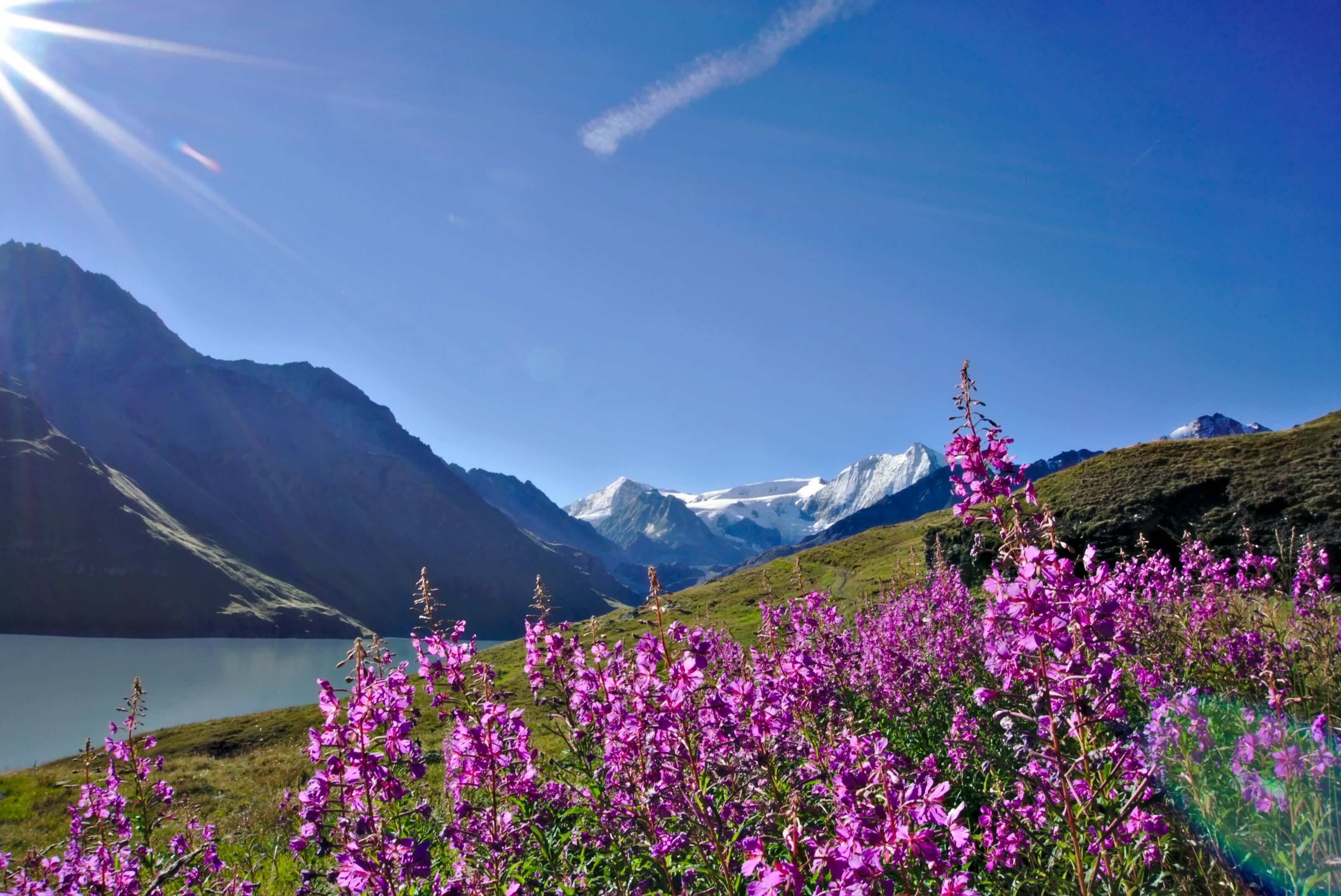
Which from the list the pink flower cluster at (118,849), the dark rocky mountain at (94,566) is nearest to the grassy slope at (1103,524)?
the pink flower cluster at (118,849)

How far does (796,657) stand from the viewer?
5.05 metres

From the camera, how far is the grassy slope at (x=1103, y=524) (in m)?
20.3

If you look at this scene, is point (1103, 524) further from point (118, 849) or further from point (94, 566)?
point (94, 566)

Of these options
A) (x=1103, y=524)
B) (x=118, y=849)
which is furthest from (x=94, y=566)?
(x=1103, y=524)

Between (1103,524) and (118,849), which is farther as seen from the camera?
(1103,524)

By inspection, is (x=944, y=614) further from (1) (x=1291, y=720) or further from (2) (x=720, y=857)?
(2) (x=720, y=857)

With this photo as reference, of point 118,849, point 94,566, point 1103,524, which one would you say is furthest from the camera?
point 94,566

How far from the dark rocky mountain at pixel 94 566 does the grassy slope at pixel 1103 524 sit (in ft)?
441

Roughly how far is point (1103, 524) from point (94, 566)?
748 feet

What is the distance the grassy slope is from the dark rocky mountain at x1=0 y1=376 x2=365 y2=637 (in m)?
134

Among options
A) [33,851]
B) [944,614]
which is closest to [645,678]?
[33,851]

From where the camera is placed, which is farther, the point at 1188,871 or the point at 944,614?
the point at 944,614

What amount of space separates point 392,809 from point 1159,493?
31185mm

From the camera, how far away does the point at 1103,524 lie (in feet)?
85.6
